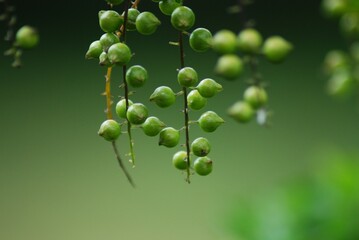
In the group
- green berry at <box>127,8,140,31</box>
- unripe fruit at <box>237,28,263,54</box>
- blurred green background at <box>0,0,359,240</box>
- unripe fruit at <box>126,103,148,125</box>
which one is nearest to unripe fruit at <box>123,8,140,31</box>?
green berry at <box>127,8,140,31</box>

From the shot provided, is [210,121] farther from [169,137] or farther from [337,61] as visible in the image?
[337,61]

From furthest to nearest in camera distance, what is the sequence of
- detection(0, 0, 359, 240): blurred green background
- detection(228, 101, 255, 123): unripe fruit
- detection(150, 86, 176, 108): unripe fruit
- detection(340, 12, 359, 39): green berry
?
detection(0, 0, 359, 240): blurred green background → detection(150, 86, 176, 108): unripe fruit → detection(228, 101, 255, 123): unripe fruit → detection(340, 12, 359, 39): green berry

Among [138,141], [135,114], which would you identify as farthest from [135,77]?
[138,141]

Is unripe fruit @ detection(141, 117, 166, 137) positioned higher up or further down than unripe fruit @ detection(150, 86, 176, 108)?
further down

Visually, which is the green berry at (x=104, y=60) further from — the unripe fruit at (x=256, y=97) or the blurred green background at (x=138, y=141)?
the blurred green background at (x=138, y=141)

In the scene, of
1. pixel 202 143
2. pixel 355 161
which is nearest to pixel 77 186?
pixel 355 161

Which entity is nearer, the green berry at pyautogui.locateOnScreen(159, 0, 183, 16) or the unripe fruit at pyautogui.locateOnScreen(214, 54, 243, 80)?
the unripe fruit at pyautogui.locateOnScreen(214, 54, 243, 80)

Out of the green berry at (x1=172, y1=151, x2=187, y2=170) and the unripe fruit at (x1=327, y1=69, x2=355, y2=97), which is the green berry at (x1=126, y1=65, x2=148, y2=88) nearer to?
the green berry at (x1=172, y1=151, x2=187, y2=170)
